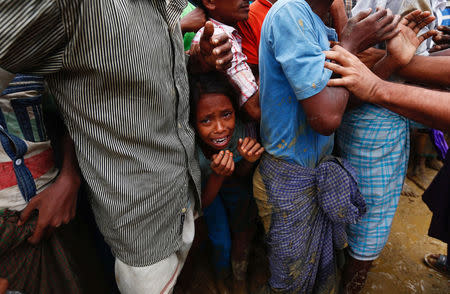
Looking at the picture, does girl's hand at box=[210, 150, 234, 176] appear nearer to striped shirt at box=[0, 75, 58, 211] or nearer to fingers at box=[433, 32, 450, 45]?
striped shirt at box=[0, 75, 58, 211]

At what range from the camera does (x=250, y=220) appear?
200 cm

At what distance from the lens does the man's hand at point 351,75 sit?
1095 mm

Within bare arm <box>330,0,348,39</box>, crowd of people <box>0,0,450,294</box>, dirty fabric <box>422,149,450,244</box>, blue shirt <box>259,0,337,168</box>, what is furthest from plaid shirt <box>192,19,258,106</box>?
dirty fabric <box>422,149,450,244</box>

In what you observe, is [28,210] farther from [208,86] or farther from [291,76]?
[291,76]

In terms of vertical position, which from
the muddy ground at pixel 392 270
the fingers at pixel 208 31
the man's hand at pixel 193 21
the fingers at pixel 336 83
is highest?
the fingers at pixel 208 31

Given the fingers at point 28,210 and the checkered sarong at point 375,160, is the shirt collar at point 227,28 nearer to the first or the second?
the checkered sarong at point 375,160

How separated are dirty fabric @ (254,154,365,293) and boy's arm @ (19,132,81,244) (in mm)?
992

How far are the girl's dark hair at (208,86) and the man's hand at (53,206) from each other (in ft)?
2.30

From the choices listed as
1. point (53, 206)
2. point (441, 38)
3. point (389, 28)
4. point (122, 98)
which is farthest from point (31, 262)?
point (441, 38)

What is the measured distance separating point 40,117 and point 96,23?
1.56 feet

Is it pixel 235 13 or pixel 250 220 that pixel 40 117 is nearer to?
pixel 235 13

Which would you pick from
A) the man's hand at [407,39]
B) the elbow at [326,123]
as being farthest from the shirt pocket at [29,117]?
the man's hand at [407,39]

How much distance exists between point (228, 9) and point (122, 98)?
3.38ft

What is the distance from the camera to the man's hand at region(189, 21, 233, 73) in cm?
106
